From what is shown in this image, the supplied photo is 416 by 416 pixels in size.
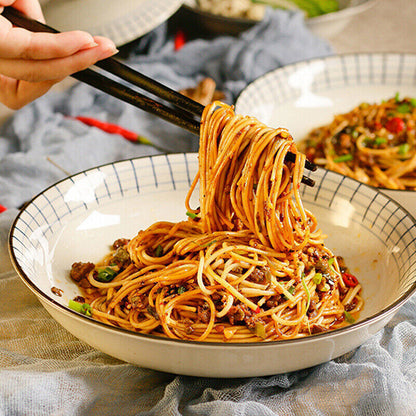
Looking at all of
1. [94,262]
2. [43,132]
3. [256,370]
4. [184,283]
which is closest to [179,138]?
[43,132]

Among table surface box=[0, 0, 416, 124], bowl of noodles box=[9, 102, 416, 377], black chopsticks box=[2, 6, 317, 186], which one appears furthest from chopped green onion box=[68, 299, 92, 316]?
table surface box=[0, 0, 416, 124]

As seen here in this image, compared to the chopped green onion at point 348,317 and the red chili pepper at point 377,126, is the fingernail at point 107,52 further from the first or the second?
the red chili pepper at point 377,126

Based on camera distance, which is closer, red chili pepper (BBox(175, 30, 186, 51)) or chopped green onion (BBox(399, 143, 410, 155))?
chopped green onion (BBox(399, 143, 410, 155))

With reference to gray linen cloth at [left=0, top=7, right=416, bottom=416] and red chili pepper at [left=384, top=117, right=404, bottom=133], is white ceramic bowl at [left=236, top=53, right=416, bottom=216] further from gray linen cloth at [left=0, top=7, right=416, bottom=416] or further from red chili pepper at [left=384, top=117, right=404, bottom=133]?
gray linen cloth at [left=0, top=7, right=416, bottom=416]

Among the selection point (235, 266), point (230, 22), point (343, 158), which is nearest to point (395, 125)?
point (343, 158)

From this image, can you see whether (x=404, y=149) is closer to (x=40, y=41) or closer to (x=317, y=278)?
(x=317, y=278)
